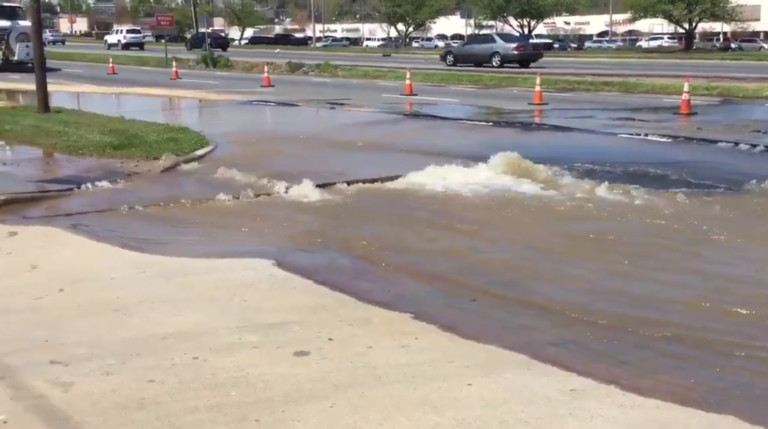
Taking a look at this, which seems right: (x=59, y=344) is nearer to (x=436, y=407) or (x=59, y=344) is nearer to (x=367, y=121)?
(x=436, y=407)

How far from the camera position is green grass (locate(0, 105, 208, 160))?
14.5 metres

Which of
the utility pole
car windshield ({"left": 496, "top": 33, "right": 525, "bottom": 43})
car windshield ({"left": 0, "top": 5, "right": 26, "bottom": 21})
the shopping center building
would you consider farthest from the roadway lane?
the shopping center building

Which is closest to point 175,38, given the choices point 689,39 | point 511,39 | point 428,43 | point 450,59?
point 428,43

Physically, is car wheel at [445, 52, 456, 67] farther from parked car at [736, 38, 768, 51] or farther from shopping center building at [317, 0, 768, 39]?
shopping center building at [317, 0, 768, 39]

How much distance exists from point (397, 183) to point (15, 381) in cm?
712

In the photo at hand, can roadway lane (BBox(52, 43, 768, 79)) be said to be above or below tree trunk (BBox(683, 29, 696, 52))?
below

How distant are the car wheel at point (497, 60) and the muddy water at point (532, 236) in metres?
26.1

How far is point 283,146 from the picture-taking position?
15828 millimetres

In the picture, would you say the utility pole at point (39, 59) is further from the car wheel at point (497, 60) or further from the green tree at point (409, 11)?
the green tree at point (409, 11)

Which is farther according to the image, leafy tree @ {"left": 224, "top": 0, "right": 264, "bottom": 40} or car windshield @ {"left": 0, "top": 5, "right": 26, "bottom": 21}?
leafy tree @ {"left": 224, "top": 0, "right": 264, "bottom": 40}

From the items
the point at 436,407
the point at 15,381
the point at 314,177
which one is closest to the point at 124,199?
the point at 314,177

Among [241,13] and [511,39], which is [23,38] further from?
[241,13]

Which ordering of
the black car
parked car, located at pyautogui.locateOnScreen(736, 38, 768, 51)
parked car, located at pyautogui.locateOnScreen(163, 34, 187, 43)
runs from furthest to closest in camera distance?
parked car, located at pyautogui.locateOnScreen(163, 34, 187, 43) → parked car, located at pyautogui.locateOnScreen(736, 38, 768, 51) → the black car

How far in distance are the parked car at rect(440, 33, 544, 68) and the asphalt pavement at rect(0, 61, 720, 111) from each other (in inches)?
284
